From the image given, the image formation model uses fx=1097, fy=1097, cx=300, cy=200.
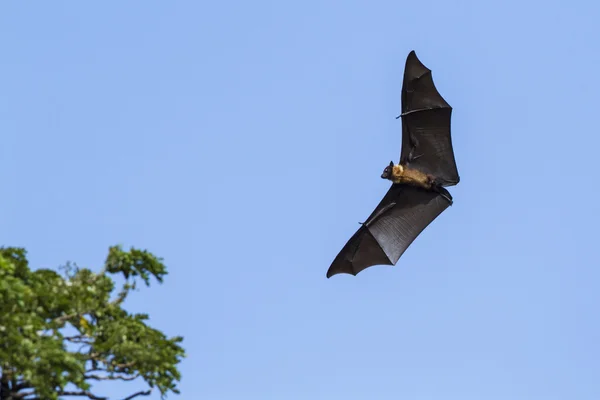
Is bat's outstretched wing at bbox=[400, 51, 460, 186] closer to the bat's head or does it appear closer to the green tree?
the bat's head

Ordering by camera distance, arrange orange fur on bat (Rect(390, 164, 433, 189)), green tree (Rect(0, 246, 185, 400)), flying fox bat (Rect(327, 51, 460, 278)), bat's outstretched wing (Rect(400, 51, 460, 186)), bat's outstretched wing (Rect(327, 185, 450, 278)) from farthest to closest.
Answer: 1. bat's outstretched wing (Rect(327, 185, 450, 278))
2. orange fur on bat (Rect(390, 164, 433, 189))
3. flying fox bat (Rect(327, 51, 460, 278))
4. bat's outstretched wing (Rect(400, 51, 460, 186))
5. green tree (Rect(0, 246, 185, 400))

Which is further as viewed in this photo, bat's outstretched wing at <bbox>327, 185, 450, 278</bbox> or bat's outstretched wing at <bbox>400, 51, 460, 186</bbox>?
bat's outstretched wing at <bbox>327, 185, 450, 278</bbox>

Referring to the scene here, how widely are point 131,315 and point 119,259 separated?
102 centimetres

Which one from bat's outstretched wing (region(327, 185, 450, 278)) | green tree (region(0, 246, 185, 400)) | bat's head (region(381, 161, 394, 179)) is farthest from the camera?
bat's outstretched wing (region(327, 185, 450, 278))

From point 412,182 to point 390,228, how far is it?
1569 millimetres

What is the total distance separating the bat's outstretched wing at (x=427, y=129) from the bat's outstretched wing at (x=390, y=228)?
0.82 meters

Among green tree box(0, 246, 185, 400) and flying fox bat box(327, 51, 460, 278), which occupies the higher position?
flying fox bat box(327, 51, 460, 278)

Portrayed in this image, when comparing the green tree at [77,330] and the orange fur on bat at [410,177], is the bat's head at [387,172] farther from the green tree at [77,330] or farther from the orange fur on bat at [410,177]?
the green tree at [77,330]

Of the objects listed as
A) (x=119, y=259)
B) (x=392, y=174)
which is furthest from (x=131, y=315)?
Answer: (x=392, y=174)

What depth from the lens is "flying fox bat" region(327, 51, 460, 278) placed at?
1044 inches

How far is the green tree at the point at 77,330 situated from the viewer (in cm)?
1714

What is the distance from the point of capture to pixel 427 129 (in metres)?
A: 26.8

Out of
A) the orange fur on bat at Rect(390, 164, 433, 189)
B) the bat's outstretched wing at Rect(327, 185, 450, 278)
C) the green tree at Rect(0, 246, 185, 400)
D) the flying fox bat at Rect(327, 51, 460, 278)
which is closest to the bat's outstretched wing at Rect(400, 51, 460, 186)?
the flying fox bat at Rect(327, 51, 460, 278)

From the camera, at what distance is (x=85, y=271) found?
63.1ft
